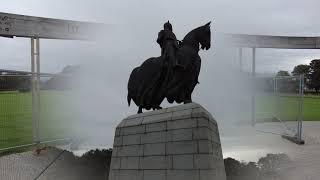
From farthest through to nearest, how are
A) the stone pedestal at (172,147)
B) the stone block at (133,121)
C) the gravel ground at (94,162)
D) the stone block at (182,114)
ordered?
the gravel ground at (94,162) < the stone block at (133,121) < the stone block at (182,114) < the stone pedestal at (172,147)

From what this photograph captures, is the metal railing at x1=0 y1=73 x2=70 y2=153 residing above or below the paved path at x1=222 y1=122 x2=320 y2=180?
above

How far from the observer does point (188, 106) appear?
8766 millimetres

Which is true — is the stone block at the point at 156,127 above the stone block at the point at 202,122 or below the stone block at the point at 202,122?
below

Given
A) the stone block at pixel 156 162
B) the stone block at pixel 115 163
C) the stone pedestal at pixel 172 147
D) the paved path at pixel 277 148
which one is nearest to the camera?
the stone pedestal at pixel 172 147

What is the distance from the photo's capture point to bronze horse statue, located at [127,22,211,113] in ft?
31.9

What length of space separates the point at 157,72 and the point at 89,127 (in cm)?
715

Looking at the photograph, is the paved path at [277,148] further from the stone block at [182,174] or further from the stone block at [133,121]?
the stone block at [182,174]

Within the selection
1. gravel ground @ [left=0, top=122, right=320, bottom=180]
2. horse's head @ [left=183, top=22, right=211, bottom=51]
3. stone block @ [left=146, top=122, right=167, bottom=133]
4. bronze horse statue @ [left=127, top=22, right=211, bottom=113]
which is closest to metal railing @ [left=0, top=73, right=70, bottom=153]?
gravel ground @ [left=0, top=122, right=320, bottom=180]

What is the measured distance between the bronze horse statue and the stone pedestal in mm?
715

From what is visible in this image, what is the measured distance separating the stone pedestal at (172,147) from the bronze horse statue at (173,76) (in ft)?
2.35

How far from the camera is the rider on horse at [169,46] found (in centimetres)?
976

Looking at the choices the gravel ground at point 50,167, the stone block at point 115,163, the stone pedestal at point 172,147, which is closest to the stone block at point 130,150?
the stone pedestal at point 172,147

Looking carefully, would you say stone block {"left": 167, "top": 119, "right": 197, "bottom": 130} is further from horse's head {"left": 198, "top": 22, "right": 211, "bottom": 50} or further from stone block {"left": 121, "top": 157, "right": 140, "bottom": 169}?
horse's head {"left": 198, "top": 22, "right": 211, "bottom": 50}

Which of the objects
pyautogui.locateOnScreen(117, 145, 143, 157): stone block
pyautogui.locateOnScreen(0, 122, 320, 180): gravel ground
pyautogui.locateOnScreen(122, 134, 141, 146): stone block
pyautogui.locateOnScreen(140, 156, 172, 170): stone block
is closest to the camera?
pyautogui.locateOnScreen(140, 156, 172, 170): stone block
